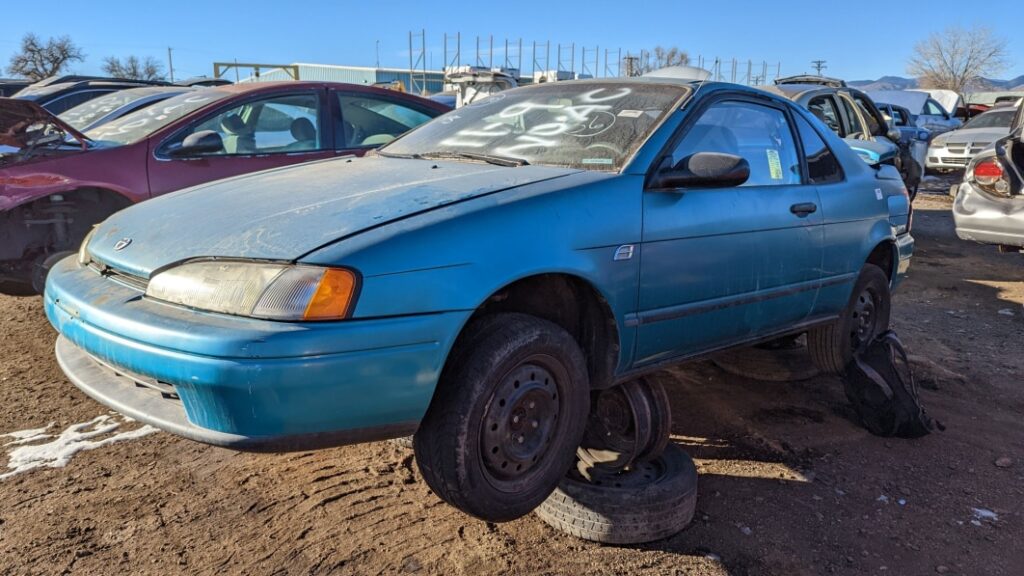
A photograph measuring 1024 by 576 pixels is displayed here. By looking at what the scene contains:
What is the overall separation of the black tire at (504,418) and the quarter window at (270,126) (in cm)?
337

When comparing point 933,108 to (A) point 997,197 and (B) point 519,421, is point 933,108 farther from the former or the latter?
(B) point 519,421

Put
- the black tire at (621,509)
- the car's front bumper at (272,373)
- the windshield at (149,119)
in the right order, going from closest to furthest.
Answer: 1. the car's front bumper at (272,373)
2. the black tire at (621,509)
3. the windshield at (149,119)

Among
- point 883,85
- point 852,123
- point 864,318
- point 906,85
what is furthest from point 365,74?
point 906,85

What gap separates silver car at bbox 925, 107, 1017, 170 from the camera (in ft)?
47.5

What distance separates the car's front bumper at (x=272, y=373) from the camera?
2.02 metres

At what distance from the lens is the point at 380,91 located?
5.74 metres

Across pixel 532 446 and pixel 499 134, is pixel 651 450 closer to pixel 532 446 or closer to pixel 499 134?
pixel 532 446

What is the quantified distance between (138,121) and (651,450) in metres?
4.18

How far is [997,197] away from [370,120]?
5527 millimetres

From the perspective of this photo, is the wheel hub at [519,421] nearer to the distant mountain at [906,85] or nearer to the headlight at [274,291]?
the headlight at [274,291]

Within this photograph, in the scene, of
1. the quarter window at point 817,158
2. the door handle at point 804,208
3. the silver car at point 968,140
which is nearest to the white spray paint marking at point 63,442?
the door handle at point 804,208

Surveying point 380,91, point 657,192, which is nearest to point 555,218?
point 657,192

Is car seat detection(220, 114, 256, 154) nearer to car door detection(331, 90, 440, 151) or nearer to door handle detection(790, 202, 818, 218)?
car door detection(331, 90, 440, 151)

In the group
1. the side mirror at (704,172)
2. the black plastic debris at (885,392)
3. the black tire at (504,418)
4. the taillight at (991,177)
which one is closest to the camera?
the black tire at (504,418)
